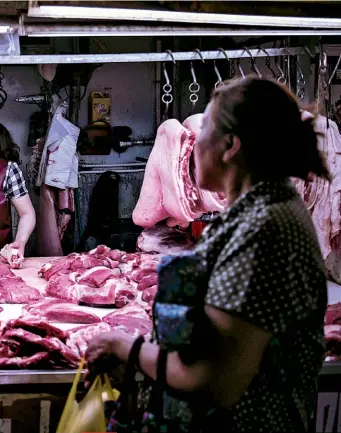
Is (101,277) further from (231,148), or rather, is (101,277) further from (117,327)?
(231,148)

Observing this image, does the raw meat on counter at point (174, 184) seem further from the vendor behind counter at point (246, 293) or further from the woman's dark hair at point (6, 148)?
the vendor behind counter at point (246, 293)

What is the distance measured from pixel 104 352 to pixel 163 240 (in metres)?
2.87

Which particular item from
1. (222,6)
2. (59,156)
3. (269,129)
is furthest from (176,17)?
(59,156)

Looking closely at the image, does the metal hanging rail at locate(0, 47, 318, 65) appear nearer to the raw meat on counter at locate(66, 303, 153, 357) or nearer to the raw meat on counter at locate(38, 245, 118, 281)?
the raw meat on counter at locate(38, 245, 118, 281)

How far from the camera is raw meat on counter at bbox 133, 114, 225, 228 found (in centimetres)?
464

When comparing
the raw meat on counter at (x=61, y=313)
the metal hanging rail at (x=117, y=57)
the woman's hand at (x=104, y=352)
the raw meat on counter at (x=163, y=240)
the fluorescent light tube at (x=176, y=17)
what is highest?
the fluorescent light tube at (x=176, y=17)

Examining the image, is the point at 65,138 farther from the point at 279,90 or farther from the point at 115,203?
the point at 279,90

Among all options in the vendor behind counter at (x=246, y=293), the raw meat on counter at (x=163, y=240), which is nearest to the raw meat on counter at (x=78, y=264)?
the raw meat on counter at (x=163, y=240)

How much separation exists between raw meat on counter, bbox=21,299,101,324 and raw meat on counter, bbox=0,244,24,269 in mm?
1072

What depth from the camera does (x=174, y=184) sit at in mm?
4668

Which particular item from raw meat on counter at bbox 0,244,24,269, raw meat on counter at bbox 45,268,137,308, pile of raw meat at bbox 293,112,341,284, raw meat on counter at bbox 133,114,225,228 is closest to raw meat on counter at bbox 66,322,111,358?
raw meat on counter at bbox 45,268,137,308

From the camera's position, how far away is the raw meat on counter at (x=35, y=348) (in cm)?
311

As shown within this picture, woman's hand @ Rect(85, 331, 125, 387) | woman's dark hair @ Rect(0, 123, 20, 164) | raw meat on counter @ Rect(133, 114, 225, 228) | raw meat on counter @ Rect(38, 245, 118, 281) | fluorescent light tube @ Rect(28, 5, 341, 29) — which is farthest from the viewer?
woman's dark hair @ Rect(0, 123, 20, 164)

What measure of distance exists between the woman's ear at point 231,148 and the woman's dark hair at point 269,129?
2cm
